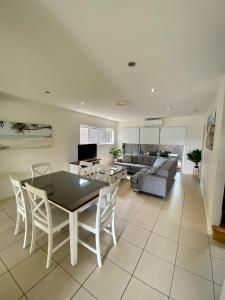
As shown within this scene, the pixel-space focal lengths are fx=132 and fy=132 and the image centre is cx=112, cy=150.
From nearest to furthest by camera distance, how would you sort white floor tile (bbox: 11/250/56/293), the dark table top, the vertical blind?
1. white floor tile (bbox: 11/250/56/293)
2. the dark table top
3. the vertical blind

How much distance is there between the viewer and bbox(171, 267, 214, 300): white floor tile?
1.30 metres

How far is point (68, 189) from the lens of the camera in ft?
6.42

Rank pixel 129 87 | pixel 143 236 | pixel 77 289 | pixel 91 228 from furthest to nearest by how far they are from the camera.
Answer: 1. pixel 129 87
2. pixel 143 236
3. pixel 91 228
4. pixel 77 289

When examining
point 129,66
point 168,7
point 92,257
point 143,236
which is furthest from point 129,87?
point 92,257

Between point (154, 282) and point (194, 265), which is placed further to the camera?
point (194, 265)

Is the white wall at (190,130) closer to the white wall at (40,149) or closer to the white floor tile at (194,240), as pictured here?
the white wall at (40,149)

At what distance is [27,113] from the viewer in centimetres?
338

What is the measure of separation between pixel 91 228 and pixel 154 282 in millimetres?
872

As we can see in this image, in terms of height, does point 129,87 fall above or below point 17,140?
above

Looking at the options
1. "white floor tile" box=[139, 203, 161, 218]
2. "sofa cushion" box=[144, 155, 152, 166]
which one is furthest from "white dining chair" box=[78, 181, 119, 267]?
"sofa cushion" box=[144, 155, 152, 166]

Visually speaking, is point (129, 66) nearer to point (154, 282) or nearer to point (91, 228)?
point (91, 228)

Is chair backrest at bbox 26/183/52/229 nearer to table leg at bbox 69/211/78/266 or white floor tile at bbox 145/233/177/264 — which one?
table leg at bbox 69/211/78/266

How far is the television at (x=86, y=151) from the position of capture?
15.8ft

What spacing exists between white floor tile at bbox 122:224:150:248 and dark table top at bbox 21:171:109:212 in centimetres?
87
